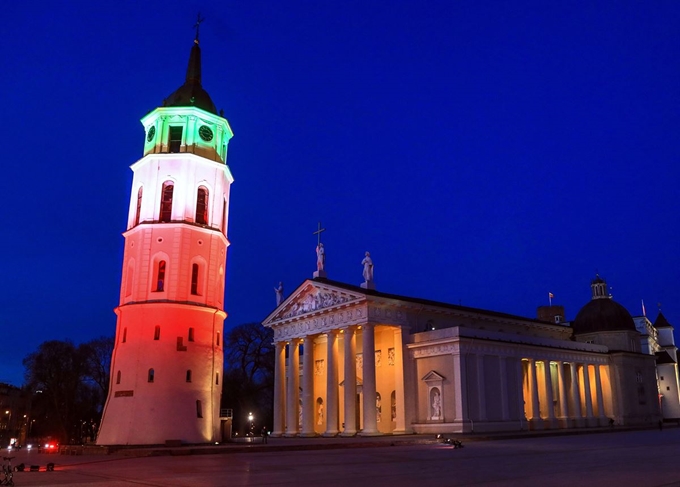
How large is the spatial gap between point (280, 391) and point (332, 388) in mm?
8535

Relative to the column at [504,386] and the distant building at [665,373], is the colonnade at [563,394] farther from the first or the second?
the distant building at [665,373]

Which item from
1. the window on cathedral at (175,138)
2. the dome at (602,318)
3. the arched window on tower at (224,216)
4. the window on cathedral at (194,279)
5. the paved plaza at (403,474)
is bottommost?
the paved plaza at (403,474)

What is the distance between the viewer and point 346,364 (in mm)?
49594

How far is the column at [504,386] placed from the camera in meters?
50.1

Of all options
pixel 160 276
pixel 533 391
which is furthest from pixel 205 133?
pixel 533 391

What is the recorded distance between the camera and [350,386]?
160 feet

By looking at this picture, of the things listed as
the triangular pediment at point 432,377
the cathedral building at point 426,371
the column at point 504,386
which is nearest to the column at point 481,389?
the cathedral building at point 426,371

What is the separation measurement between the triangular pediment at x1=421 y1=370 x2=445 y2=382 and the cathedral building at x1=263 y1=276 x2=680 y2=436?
0.26 feet

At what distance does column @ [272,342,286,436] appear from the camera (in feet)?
188

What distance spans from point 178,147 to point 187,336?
13.0 metres

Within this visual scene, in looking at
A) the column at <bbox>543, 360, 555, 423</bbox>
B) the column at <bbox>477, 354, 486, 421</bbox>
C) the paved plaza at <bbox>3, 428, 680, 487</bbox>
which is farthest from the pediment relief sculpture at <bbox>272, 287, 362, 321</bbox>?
the paved plaza at <bbox>3, 428, 680, 487</bbox>

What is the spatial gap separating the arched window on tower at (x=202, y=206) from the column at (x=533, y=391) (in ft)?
101

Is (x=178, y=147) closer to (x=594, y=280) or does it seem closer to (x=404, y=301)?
(x=404, y=301)

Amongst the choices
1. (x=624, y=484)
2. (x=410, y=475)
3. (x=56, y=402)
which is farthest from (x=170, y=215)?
(x=56, y=402)
